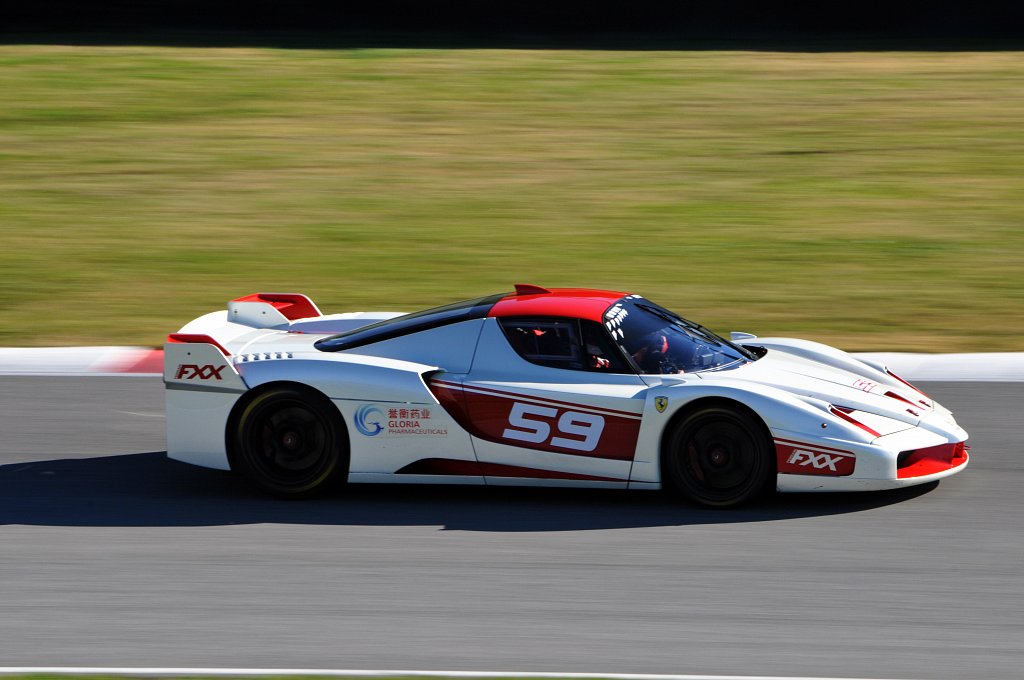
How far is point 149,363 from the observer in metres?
9.88

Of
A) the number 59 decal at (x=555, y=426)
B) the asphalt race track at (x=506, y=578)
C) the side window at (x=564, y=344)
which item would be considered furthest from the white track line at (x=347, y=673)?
the side window at (x=564, y=344)

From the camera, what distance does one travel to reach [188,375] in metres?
6.85

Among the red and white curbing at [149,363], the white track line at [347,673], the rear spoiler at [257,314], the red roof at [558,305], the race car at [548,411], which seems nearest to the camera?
the white track line at [347,673]

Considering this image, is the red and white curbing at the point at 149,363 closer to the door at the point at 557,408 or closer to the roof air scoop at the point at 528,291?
the roof air scoop at the point at 528,291

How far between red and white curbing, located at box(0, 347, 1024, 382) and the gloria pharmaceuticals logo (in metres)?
3.44

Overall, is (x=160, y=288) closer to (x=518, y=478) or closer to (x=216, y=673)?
(x=518, y=478)

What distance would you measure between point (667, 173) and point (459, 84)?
174 inches

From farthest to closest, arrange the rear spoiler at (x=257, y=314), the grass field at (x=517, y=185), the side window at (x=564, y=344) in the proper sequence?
the grass field at (x=517, y=185) < the rear spoiler at (x=257, y=314) < the side window at (x=564, y=344)

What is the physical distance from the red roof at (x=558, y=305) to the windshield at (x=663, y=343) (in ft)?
0.21

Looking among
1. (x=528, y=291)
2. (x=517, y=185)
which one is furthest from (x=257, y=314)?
(x=517, y=185)

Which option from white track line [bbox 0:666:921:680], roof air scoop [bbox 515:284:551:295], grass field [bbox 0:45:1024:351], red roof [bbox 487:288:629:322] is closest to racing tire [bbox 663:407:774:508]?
red roof [bbox 487:288:629:322]

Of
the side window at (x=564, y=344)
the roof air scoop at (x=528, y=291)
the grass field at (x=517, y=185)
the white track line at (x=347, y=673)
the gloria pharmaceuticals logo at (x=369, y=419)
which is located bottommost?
the white track line at (x=347, y=673)

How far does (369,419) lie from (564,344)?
1.08 metres

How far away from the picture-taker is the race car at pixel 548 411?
6375 mm
